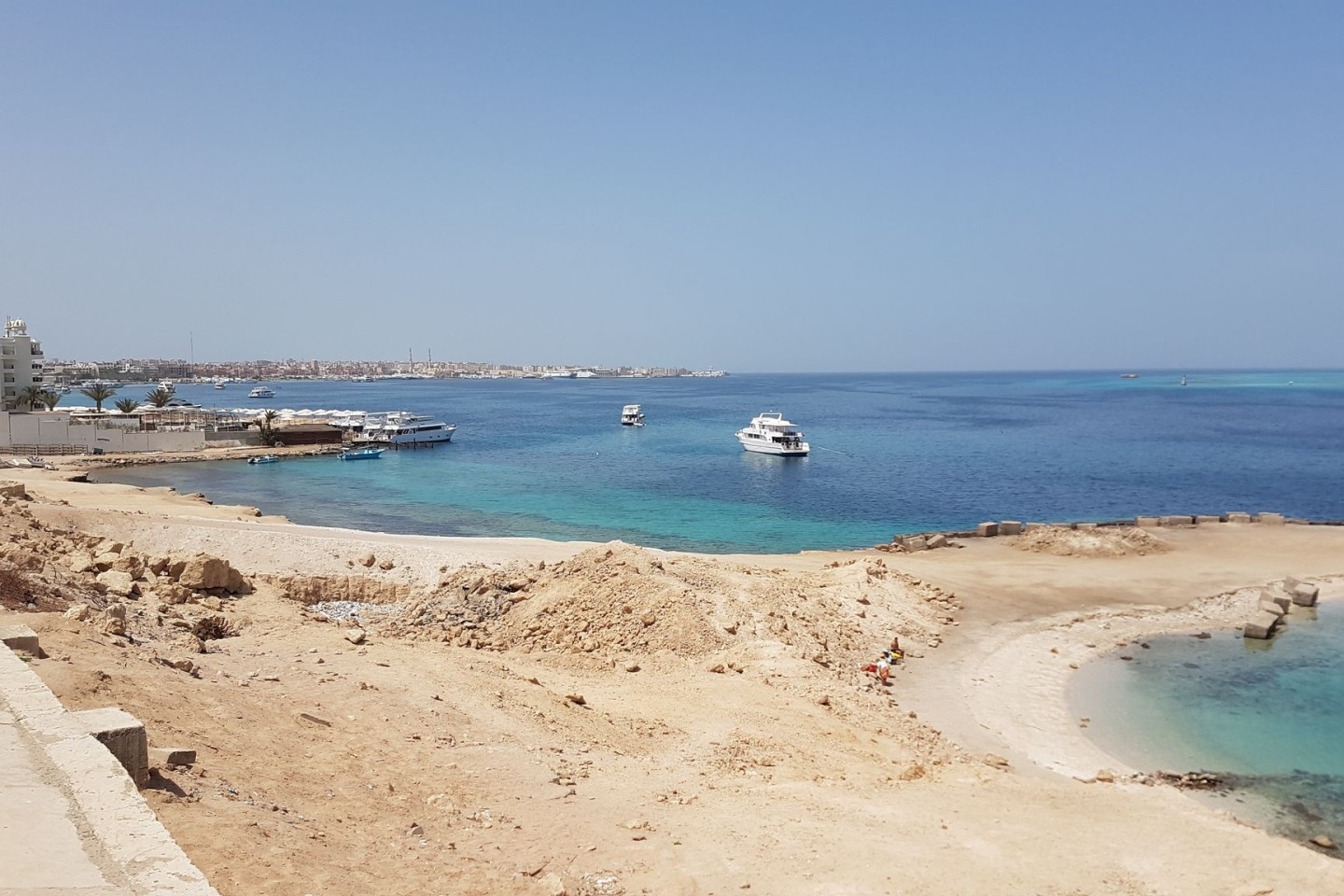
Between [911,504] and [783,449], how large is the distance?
23.0 m

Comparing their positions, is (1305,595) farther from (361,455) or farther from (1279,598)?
(361,455)

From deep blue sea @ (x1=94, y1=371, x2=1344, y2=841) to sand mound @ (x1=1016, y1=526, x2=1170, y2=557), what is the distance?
297 inches

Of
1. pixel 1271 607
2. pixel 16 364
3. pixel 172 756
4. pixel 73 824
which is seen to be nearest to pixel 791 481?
pixel 1271 607

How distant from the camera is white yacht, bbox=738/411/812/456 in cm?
7169

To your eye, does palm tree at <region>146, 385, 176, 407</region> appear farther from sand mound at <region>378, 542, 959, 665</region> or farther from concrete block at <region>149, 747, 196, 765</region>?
concrete block at <region>149, 747, 196, 765</region>

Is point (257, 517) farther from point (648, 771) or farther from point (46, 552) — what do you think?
point (648, 771)

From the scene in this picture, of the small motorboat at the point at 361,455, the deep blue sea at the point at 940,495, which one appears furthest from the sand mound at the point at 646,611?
the small motorboat at the point at 361,455

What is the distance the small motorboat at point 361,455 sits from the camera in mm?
70500

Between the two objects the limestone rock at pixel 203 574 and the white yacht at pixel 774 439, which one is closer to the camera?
the limestone rock at pixel 203 574

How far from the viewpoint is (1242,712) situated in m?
17.8

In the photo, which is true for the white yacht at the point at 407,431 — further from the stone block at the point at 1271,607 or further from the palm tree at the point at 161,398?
the stone block at the point at 1271,607

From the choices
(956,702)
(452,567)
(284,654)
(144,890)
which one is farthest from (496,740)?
(452,567)

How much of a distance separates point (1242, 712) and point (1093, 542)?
16.4 metres

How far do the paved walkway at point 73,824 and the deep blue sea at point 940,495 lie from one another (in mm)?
15133
